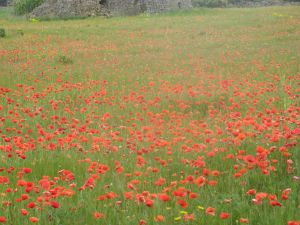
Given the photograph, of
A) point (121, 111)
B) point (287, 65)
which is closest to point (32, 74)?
point (121, 111)

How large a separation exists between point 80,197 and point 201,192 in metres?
1.39

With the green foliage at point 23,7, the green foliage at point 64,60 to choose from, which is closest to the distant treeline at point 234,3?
the green foliage at point 23,7

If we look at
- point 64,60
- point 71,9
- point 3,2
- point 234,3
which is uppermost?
point 3,2

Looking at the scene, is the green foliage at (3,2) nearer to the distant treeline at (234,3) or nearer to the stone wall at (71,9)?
Answer: the distant treeline at (234,3)

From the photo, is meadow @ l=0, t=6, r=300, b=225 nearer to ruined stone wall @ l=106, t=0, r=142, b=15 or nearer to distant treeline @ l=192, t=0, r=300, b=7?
ruined stone wall @ l=106, t=0, r=142, b=15

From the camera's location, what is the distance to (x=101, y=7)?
4444cm

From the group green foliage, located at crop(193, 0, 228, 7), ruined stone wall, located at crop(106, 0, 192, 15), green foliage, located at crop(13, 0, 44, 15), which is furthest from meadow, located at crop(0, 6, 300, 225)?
green foliage, located at crop(193, 0, 228, 7)

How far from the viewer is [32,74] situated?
15.9 metres

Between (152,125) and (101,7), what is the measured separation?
A: 36.9 m

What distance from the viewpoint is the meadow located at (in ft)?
16.3

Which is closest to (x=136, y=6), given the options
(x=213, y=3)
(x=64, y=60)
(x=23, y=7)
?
(x=23, y=7)

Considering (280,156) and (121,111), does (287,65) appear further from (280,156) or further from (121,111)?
(280,156)

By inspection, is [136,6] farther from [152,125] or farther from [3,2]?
[152,125]

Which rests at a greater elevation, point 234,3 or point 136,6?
point 136,6
